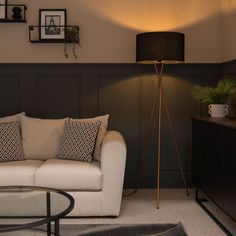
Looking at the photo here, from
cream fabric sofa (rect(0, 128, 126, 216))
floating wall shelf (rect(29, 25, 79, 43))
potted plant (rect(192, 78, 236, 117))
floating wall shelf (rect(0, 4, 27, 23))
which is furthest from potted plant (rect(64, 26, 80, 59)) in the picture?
potted plant (rect(192, 78, 236, 117))

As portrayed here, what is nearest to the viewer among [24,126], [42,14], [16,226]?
[16,226]

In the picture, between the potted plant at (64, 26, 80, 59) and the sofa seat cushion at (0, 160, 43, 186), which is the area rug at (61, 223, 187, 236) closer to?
the sofa seat cushion at (0, 160, 43, 186)

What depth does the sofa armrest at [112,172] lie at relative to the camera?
11.8 ft

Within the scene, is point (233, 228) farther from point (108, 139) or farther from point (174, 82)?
point (174, 82)

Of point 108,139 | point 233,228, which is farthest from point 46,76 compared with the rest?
point 233,228

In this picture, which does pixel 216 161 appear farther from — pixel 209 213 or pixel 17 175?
pixel 17 175

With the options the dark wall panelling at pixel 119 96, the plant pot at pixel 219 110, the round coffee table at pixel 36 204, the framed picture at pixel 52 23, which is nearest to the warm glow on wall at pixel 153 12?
the framed picture at pixel 52 23

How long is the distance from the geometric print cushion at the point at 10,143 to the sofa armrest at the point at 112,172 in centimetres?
89

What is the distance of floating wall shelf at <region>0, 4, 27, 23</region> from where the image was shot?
14.8 ft

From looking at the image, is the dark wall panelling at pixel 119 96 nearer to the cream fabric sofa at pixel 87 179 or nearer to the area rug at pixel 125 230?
the cream fabric sofa at pixel 87 179

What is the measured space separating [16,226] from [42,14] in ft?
9.64

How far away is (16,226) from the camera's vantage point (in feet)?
7.28

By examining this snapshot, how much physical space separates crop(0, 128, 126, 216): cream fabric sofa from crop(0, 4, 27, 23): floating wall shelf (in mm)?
1740

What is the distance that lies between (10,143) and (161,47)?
5.56ft
